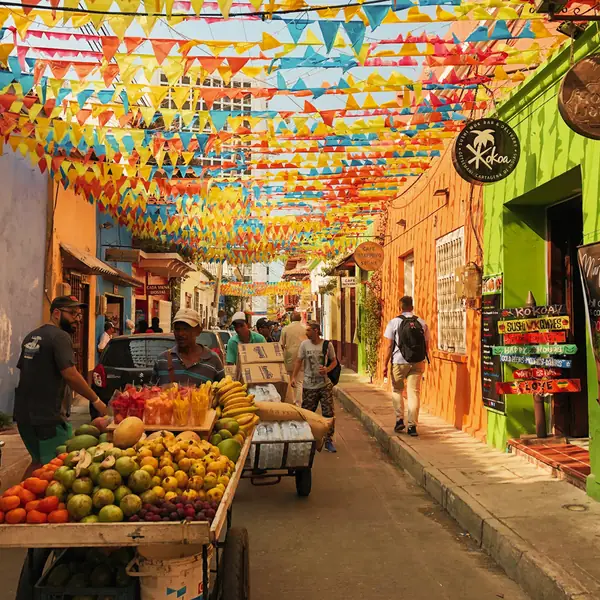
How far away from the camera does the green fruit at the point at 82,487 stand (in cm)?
329

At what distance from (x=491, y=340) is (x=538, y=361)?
1.12 meters

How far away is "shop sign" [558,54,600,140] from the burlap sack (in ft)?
12.7

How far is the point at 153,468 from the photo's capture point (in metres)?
3.53

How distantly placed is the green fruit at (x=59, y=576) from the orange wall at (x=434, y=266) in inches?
291

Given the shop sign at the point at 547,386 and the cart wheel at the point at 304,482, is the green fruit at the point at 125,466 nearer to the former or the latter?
the cart wheel at the point at 304,482

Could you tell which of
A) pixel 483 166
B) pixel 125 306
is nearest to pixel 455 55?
pixel 483 166

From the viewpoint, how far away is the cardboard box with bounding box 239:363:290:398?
926 cm

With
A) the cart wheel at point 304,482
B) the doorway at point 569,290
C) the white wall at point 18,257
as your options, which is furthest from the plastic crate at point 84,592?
the white wall at point 18,257

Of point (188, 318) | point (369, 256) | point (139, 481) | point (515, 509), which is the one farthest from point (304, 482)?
point (369, 256)

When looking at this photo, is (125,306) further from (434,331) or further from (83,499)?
(83,499)

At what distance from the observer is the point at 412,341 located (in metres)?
10.1

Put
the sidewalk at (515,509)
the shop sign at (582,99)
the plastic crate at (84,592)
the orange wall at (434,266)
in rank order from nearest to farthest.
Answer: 1. the plastic crate at (84,592)
2. the sidewalk at (515,509)
3. the shop sign at (582,99)
4. the orange wall at (434,266)

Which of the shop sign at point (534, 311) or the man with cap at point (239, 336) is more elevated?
the shop sign at point (534, 311)

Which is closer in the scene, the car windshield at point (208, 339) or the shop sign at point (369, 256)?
the car windshield at point (208, 339)
